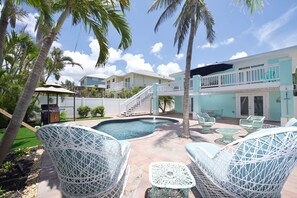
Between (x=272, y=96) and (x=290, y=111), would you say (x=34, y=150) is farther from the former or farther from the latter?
(x=272, y=96)

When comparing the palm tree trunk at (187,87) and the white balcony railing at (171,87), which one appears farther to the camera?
the white balcony railing at (171,87)

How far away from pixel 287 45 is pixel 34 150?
1907 centimetres

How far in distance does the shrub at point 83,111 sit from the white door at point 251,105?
56.1 feet

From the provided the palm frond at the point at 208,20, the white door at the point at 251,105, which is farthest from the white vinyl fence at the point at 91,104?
the palm frond at the point at 208,20

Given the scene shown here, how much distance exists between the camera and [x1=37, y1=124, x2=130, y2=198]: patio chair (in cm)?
227

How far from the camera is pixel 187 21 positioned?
9305 mm

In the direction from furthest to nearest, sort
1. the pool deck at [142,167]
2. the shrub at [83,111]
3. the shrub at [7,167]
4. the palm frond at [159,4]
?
the shrub at [83,111] → the palm frond at [159,4] → the shrub at [7,167] → the pool deck at [142,167]

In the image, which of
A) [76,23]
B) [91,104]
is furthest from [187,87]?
[91,104]

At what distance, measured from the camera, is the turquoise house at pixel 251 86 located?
31.5 ft

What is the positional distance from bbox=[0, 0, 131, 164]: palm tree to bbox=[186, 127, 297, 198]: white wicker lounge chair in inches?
173

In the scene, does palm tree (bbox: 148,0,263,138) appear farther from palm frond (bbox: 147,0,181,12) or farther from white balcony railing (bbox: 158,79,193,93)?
white balcony railing (bbox: 158,79,193,93)

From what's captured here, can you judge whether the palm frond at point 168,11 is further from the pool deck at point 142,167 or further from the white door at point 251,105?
the white door at point 251,105

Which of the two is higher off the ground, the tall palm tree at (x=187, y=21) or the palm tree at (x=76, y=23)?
the tall palm tree at (x=187, y=21)

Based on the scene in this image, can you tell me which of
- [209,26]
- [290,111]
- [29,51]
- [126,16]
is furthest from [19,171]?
[290,111]
